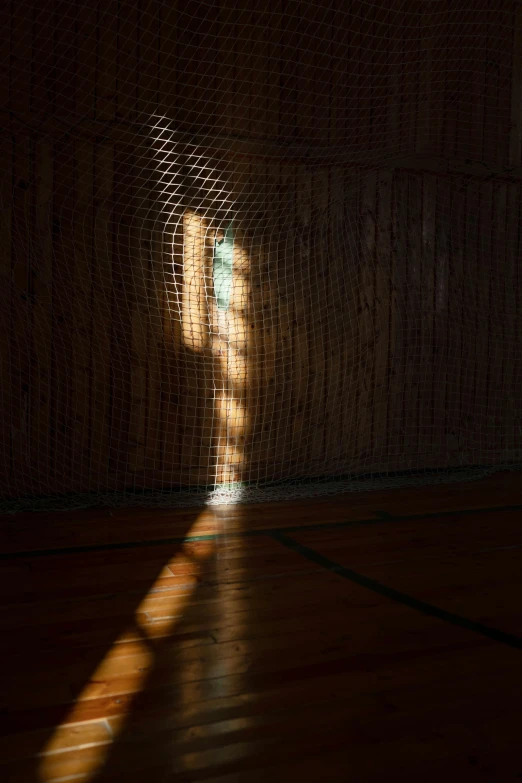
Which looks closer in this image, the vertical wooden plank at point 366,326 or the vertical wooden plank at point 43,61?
the vertical wooden plank at point 43,61

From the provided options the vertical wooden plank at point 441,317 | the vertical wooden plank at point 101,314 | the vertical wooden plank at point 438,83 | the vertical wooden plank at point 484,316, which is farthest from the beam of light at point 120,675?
the vertical wooden plank at point 438,83

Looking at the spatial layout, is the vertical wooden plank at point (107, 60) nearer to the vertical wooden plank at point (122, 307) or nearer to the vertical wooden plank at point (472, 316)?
the vertical wooden plank at point (122, 307)

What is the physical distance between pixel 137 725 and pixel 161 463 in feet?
9.13

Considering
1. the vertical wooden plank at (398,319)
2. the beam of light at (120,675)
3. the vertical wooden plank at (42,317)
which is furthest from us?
the vertical wooden plank at (398,319)

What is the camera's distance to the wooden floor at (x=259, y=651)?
1.54 m

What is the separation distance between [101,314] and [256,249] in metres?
1.09

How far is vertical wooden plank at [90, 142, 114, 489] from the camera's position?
4203mm

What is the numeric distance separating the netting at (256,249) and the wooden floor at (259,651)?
873mm

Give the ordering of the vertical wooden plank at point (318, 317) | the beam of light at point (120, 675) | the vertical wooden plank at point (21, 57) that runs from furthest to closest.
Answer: the vertical wooden plank at point (318, 317) < the vertical wooden plank at point (21, 57) < the beam of light at point (120, 675)

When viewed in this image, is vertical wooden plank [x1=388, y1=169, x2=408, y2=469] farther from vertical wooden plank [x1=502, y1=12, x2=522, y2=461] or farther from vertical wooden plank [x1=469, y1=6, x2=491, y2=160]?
vertical wooden plank [x1=502, y1=12, x2=522, y2=461]

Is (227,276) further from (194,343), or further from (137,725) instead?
(137,725)

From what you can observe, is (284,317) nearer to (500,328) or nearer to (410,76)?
(500,328)

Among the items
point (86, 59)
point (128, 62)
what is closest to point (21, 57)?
point (86, 59)

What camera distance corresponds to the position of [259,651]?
212 cm
